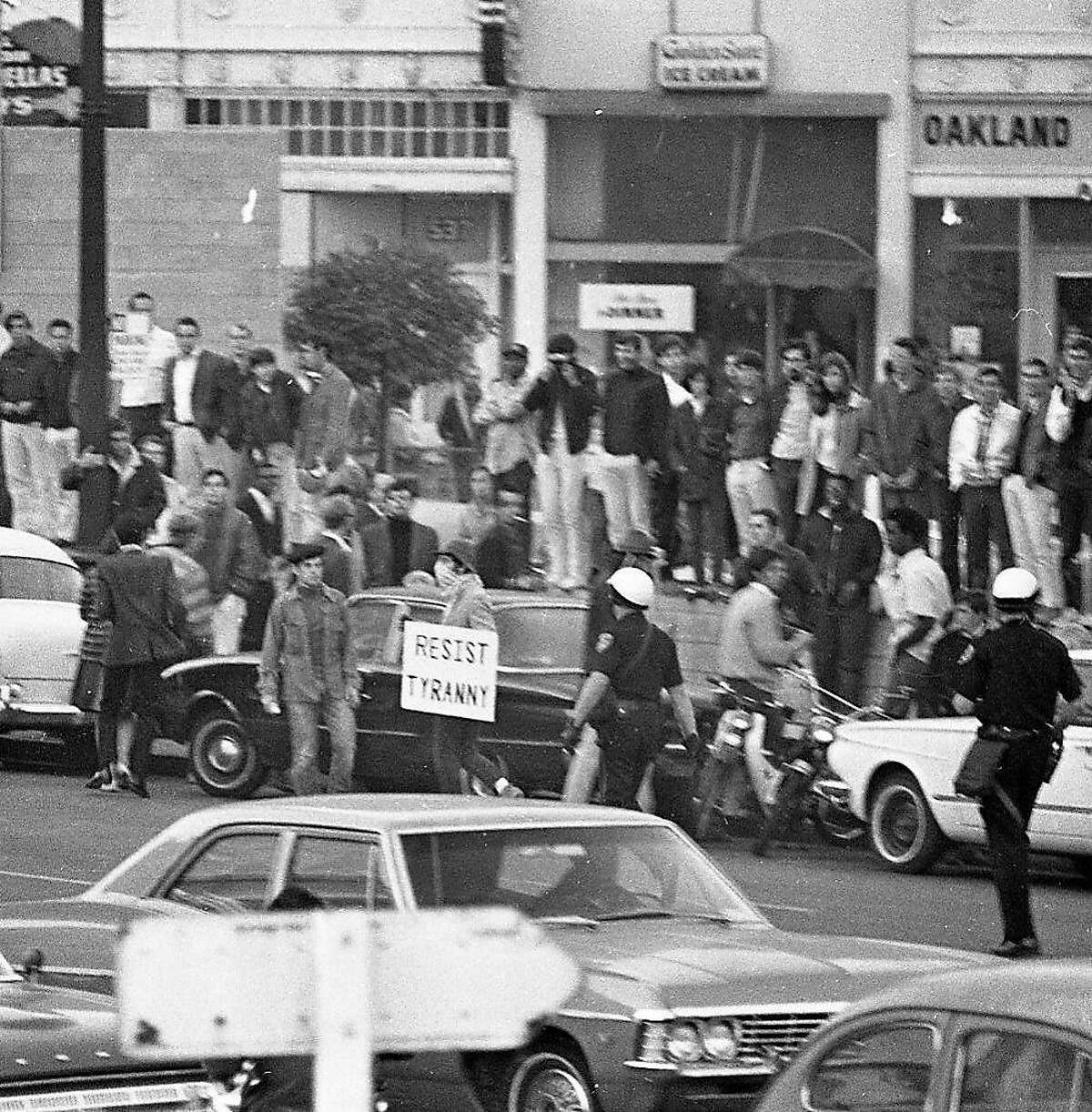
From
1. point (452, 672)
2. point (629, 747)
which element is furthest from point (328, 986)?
point (452, 672)

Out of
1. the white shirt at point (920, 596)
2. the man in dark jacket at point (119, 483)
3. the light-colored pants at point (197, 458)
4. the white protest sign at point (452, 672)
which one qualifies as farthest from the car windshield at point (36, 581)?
the white shirt at point (920, 596)

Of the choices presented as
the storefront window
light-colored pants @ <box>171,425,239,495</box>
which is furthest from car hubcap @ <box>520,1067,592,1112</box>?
the storefront window

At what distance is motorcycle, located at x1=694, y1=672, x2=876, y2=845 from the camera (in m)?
16.2

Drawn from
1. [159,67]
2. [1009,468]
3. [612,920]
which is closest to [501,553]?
[1009,468]

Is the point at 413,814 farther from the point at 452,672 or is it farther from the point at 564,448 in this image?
the point at 564,448

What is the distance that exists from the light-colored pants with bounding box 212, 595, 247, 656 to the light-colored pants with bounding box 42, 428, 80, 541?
2917 millimetres

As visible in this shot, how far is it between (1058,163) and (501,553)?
491 inches

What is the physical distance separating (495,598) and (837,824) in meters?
2.50

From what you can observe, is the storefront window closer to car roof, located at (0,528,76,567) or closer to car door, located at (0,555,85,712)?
car roof, located at (0,528,76,567)

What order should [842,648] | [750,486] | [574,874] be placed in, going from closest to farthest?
[574,874], [842,648], [750,486]

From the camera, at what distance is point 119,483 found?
21.5 meters

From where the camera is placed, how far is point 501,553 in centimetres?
1969

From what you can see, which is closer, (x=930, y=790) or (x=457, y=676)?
(x=930, y=790)

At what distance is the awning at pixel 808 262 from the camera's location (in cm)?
2998
